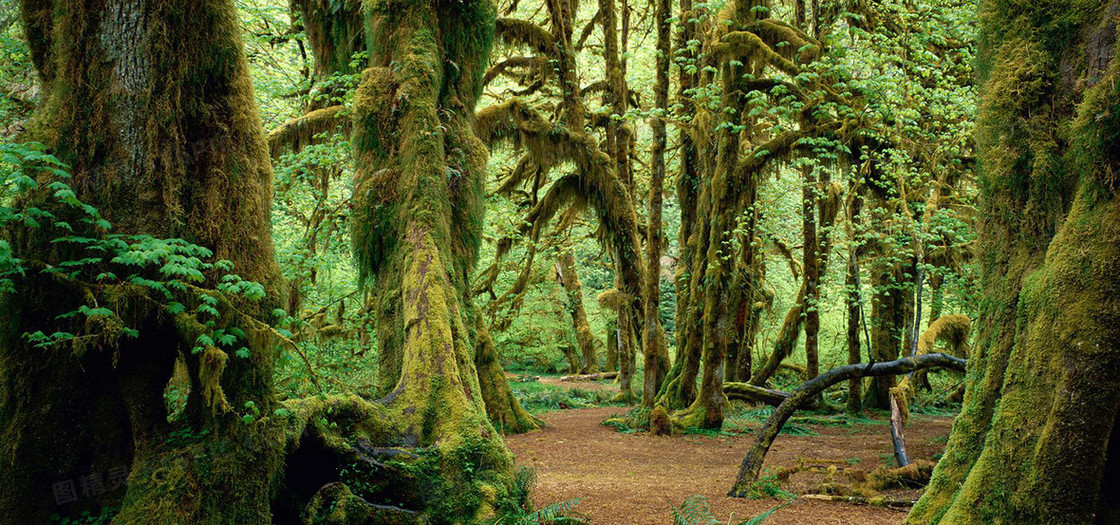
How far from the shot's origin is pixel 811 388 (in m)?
6.49

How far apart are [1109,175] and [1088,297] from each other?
661 millimetres

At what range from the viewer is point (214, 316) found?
4.05 meters

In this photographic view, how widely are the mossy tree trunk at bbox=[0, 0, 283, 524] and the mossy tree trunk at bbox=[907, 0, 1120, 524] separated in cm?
459

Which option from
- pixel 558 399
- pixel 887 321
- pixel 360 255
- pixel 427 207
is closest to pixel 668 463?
pixel 427 207

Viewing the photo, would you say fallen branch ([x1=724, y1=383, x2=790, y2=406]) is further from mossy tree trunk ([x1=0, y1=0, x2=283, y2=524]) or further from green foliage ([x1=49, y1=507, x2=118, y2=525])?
green foliage ([x1=49, y1=507, x2=118, y2=525])

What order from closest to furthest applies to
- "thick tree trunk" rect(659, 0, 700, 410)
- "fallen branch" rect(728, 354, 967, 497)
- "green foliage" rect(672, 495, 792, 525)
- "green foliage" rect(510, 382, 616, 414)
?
"green foliage" rect(672, 495, 792, 525) < "fallen branch" rect(728, 354, 967, 497) < "thick tree trunk" rect(659, 0, 700, 410) < "green foliage" rect(510, 382, 616, 414)

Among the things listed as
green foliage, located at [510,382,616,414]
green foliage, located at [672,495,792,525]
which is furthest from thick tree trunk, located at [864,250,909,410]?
green foliage, located at [672,495,792,525]

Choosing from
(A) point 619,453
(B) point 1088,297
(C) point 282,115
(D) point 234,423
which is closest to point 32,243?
(D) point 234,423

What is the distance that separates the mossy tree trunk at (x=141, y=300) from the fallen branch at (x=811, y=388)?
4.60m

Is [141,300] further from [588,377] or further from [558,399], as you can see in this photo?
[588,377]

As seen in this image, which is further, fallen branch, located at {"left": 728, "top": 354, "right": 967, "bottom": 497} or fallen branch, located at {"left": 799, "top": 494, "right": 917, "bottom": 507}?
fallen branch, located at {"left": 728, "top": 354, "right": 967, "bottom": 497}

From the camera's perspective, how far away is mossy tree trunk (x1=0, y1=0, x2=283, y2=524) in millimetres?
3848

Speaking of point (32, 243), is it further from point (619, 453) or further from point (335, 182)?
point (335, 182)

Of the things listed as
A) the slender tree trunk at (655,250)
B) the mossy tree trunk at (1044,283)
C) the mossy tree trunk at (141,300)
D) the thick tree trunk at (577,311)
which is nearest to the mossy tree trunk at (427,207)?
the mossy tree trunk at (141,300)
